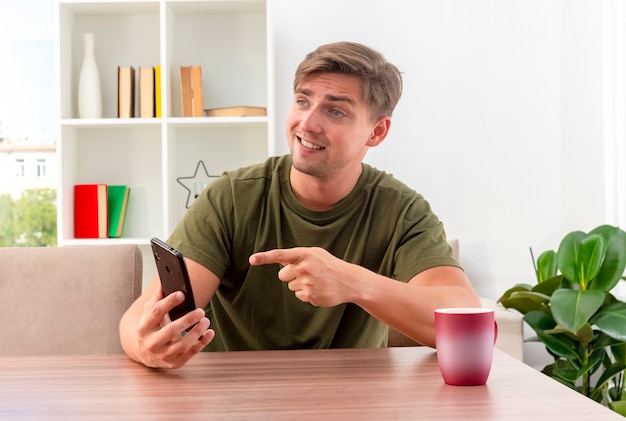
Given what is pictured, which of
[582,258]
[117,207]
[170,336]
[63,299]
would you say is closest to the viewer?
[170,336]

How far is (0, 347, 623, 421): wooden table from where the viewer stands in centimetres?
98

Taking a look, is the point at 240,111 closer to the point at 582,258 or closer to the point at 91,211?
the point at 91,211

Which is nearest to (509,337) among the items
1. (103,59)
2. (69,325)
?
(69,325)

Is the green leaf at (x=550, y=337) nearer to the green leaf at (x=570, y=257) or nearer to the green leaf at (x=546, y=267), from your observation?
the green leaf at (x=570, y=257)

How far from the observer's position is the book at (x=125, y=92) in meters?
3.78

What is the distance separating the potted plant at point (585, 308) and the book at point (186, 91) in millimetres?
1657

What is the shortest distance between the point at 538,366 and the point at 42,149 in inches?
107

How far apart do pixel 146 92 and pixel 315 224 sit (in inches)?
84.2

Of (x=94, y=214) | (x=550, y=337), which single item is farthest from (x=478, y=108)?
(x=94, y=214)

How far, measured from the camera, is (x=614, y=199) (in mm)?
3701

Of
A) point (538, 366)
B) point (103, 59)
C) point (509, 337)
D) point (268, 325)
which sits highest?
point (103, 59)

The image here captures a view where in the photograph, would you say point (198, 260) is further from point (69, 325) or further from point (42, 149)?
point (42, 149)

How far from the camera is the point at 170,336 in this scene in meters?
1.25

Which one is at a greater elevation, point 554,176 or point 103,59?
point 103,59
